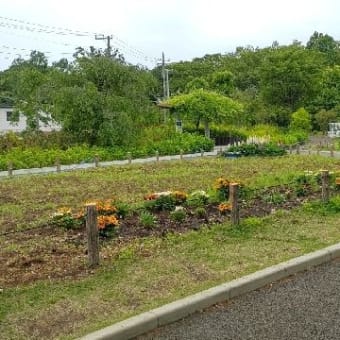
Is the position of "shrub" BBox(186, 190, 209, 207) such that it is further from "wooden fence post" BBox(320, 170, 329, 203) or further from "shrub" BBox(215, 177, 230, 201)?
"wooden fence post" BBox(320, 170, 329, 203)

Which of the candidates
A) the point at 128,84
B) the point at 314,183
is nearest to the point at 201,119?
the point at 128,84

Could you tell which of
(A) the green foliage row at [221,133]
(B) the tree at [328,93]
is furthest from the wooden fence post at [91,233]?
(B) the tree at [328,93]

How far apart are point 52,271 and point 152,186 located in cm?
889

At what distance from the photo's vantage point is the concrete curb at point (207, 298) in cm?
431

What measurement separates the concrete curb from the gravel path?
0.07m

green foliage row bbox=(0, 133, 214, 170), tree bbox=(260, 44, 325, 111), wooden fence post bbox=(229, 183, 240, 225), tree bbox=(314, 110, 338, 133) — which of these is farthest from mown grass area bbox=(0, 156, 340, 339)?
tree bbox=(314, 110, 338, 133)

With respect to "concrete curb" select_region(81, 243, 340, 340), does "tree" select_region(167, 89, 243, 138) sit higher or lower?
higher

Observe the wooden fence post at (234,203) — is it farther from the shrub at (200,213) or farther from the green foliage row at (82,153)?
the green foliage row at (82,153)

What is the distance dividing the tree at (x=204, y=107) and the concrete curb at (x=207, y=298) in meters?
31.9

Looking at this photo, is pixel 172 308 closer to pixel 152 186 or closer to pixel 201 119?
pixel 152 186

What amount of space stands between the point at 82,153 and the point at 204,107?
47.6 feet

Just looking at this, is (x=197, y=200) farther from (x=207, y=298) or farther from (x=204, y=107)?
(x=204, y=107)

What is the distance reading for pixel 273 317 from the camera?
4.73 meters

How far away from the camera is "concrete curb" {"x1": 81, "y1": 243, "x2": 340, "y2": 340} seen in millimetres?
4309
